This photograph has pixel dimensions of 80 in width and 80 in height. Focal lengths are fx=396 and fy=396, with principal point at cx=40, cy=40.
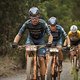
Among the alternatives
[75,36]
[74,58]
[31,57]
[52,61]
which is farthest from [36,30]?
[75,36]

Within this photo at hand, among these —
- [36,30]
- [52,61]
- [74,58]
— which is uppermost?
[36,30]

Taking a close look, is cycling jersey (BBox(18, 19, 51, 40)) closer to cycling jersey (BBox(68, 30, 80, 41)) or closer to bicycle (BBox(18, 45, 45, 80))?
bicycle (BBox(18, 45, 45, 80))

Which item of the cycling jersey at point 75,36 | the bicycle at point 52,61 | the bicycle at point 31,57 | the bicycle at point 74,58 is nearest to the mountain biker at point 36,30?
the bicycle at point 31,57

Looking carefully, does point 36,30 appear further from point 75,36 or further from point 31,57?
point 75,36

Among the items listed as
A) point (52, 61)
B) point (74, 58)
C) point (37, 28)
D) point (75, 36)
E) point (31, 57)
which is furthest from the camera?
point (75, 36)

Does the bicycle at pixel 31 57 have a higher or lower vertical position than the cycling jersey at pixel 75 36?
lower

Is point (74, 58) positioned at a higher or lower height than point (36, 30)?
lower

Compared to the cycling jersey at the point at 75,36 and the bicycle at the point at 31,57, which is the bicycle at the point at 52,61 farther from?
the cycling jersey at the point at 75,36

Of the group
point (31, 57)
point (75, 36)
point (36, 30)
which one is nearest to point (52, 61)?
point (36, 30)

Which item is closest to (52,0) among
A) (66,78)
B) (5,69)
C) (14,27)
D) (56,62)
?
(14,27)

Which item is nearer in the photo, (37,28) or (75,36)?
(37,28)

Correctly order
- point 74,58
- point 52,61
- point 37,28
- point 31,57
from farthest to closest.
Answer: point 74,58 < point 52,61 < point 37,28 < point 31,57

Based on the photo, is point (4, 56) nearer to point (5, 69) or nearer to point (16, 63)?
point (16, 63)

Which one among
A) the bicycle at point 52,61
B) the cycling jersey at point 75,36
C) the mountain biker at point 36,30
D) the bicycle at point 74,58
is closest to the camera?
the mountain biker at point 36,30
